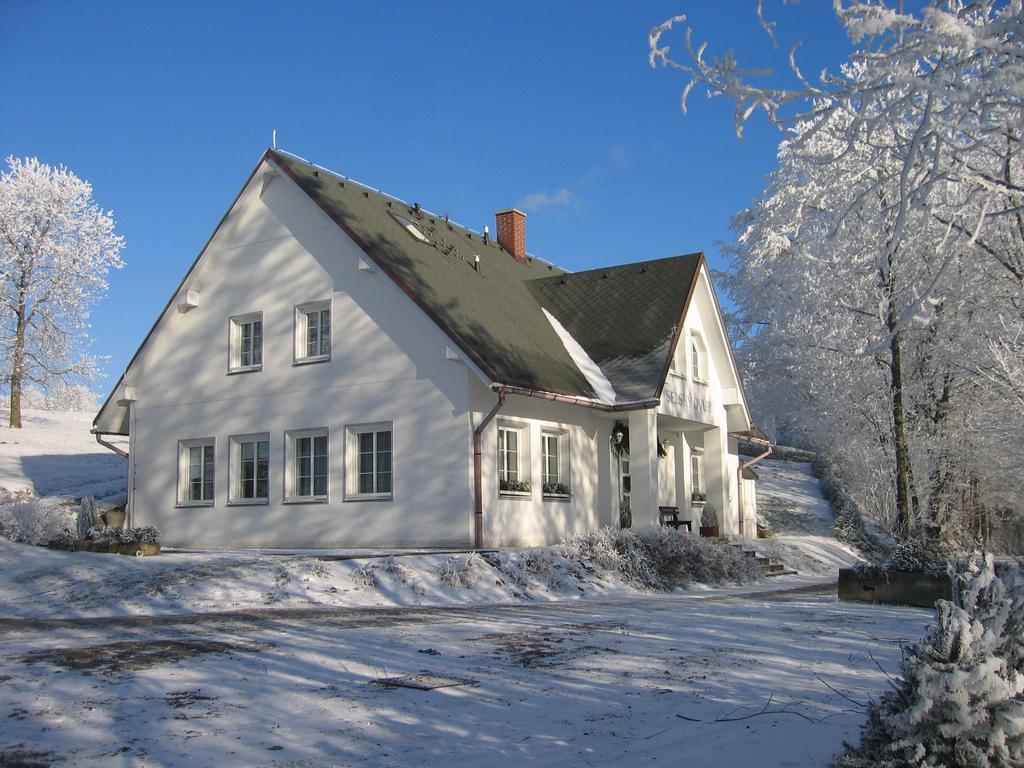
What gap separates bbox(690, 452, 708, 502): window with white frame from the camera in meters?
24.7

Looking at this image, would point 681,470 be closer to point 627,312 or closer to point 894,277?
point 627,312

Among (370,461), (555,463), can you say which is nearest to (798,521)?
(555,463)

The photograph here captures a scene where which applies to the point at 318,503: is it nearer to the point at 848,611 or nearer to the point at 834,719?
the point at 848,611

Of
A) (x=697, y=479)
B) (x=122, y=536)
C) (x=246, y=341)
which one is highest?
(x=246, y=341)

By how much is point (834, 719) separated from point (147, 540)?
1413cm

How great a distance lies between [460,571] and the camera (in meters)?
13.9

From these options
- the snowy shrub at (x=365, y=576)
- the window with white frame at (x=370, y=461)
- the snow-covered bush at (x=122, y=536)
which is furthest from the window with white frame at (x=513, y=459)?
the snow-covered bush at (x=122, y=536)

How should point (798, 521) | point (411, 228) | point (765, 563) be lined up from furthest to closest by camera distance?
point (798, 521), point (411, 228), point (765, 563)

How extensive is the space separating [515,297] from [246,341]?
5986 millimetres

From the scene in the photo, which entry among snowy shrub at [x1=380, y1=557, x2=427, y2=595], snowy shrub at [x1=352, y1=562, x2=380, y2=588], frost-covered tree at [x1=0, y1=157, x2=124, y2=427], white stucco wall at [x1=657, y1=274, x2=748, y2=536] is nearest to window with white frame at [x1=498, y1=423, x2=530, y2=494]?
white stucco wall at [x1=657, y1=274, x2=748, y2=536]

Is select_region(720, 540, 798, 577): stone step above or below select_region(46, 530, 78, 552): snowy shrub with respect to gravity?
below

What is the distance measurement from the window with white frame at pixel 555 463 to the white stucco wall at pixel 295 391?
2.67m

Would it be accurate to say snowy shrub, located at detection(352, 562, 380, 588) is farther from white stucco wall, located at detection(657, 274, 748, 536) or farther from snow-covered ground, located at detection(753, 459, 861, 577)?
snow-covered ground, located at detection(753, 459, 861, 577)

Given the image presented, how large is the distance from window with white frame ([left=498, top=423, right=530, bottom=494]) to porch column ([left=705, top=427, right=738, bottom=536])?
5850mm
